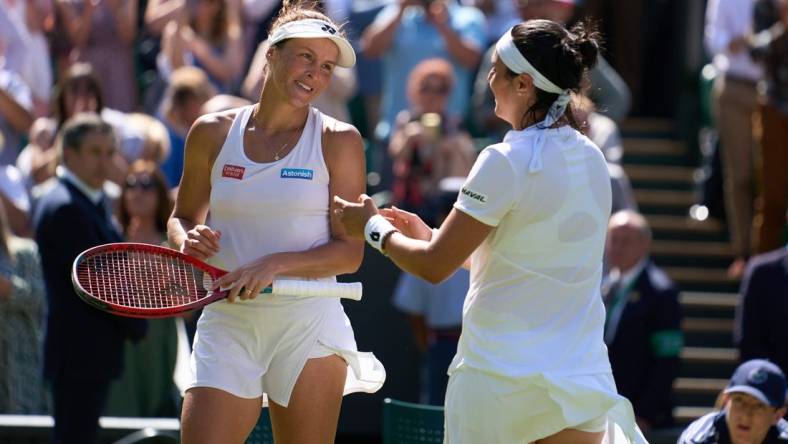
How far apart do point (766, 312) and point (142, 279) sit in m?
3.87

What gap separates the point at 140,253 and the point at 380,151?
16.6 ft

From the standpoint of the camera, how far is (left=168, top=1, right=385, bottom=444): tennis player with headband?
473 cm

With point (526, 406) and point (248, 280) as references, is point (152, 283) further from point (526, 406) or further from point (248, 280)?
point (526, 406)

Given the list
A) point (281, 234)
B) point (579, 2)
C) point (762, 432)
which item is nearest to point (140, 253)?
point (281, 234)

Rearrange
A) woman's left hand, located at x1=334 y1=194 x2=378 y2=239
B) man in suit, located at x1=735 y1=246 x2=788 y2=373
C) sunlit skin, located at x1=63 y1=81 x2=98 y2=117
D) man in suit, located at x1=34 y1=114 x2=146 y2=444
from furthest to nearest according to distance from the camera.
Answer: sunlit skin, located at x1=63 y1=81 x2=98 y2=117, man in suit, located at x1=735 y1=246 x2=788 y2=373, man in suit, located at x1=34 y1=114 x2=146 y2=444, woman's left hand, located at x1=334 y1=194 x2=378 y2=239

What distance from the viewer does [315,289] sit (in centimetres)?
461

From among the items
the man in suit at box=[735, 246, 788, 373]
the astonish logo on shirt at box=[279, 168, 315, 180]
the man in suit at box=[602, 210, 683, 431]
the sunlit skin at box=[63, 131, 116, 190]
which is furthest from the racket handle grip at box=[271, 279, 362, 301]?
the man in suit at box=[735, 246, 788, 373]

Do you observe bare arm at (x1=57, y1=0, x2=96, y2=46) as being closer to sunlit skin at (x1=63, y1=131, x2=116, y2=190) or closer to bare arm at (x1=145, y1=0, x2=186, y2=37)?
bare arm at (x1=145, y1=0, x2=186, y2=37)

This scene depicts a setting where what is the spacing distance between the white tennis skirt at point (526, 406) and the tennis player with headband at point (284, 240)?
596mm

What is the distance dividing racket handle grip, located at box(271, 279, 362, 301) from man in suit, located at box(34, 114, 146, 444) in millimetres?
2446

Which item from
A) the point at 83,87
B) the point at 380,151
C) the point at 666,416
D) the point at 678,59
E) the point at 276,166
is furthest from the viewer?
the point at 678,59

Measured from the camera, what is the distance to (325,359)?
15.8ft

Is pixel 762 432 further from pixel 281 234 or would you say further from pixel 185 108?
pixel 185 108

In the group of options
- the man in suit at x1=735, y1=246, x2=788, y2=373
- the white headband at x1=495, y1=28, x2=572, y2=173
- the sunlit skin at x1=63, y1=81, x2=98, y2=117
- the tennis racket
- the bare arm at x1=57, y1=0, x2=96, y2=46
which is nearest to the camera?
the white headband at x1=495, y1=28, x2=572, y2=173
